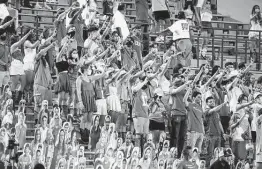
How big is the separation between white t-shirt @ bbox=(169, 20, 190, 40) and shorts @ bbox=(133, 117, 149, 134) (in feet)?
7.30

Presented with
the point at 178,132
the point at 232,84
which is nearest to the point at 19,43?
the point at 178,132

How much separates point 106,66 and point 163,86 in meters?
1.21

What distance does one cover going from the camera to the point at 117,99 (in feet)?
63.0

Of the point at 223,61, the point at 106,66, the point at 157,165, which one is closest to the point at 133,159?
the point at 157,165

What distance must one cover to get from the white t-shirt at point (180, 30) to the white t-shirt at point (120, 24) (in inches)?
33.4

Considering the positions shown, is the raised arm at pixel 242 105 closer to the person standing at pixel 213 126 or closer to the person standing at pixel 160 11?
the person standing at pixel 213 126

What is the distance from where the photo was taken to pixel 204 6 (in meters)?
22.8

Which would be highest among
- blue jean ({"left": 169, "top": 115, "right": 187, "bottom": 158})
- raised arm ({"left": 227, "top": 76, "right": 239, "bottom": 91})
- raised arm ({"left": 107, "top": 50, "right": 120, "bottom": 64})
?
raised arm ({"left": 107, "top": 50, "right": 120, "bottom": 64})

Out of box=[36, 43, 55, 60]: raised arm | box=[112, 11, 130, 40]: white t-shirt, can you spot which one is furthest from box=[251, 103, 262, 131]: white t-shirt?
box=[36, 43, 55, 60]: raised arm

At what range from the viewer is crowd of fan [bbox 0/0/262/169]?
17.7m

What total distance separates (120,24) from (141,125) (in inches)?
99.9

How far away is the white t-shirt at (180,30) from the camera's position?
67.9 feet

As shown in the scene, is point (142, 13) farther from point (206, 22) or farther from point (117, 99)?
point (117, 99)

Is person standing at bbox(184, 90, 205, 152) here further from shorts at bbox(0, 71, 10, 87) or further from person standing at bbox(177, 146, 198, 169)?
shorts at bbox(0, 71, 10, 87)
